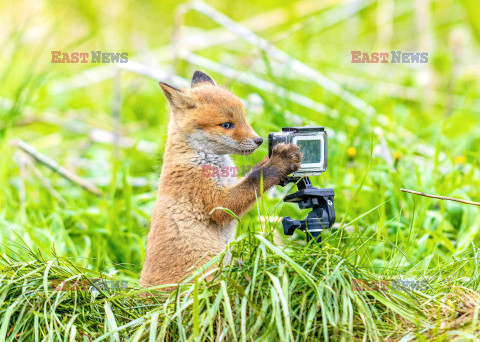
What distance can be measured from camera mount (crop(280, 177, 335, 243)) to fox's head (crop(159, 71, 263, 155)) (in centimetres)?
46

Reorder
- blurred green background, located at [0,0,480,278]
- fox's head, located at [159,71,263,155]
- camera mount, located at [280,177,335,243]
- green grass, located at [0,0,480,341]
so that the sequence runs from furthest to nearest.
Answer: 1. blurred green background, located at [0,0,480,278]
2. fox's head, located at [159,71,263,155]
3. camera mount, located at [280,177,335,243]
4. green grass, located at [0,0,480,341]

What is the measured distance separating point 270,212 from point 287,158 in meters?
0.81

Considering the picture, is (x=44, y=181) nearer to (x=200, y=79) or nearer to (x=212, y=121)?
(x=200, y=79)

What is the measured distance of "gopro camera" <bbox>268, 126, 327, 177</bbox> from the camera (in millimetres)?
2664

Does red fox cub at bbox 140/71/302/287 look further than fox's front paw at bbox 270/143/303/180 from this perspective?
Yes

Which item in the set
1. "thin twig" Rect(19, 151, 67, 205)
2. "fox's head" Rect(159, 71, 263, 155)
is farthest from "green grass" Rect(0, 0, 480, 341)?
"fox's head" Rect(159, 71, 263, 155)

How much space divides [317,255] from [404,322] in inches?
18.2

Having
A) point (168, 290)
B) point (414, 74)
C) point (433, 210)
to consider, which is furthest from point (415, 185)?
point (414, 74)

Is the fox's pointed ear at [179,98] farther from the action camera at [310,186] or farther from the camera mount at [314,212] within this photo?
the camera mount at [314,212]

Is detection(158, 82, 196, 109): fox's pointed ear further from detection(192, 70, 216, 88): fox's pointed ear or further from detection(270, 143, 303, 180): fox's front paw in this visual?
detection(270, 143, 303, 180): fox's front paw

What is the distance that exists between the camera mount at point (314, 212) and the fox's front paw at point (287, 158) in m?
0.08

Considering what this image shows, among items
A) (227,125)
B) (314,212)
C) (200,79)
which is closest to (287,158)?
(314,212)

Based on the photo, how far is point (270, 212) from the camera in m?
3.40

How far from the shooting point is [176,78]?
5.03m
